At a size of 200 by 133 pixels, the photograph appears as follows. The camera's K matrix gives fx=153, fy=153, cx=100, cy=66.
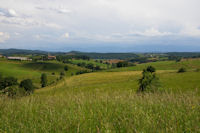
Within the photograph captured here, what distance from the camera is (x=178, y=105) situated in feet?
13.8

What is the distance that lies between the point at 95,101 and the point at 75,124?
5.45ft

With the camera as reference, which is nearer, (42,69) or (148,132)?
(148,132)

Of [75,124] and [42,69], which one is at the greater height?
[75,124]

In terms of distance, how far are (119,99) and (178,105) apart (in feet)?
5.70

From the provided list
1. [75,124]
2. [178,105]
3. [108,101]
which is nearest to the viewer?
[75,124]

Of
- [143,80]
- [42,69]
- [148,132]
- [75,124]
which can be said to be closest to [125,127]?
[148,132]

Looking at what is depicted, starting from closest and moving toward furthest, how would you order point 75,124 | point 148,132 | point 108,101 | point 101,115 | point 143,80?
point 148,132
point 75,124
point 101,115
point 108,101
point 143,80

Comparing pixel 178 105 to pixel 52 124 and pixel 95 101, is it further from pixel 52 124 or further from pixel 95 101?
pixel 52 124

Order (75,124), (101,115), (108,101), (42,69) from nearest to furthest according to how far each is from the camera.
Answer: (75,124) → (101,115) → (108,101) → (42,69)

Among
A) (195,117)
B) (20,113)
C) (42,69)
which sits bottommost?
(42,69)

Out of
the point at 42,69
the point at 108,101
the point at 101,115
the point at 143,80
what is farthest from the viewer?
the point at 42,69

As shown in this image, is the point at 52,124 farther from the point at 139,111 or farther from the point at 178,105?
the point at 178,105

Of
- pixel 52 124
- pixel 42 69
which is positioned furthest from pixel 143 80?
pixel 42 69

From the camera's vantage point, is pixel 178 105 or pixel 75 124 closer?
pixel 75 124
